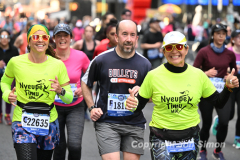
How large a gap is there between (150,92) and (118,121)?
2.11 feet

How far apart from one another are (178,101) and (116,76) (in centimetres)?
90

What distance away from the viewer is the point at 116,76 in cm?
453

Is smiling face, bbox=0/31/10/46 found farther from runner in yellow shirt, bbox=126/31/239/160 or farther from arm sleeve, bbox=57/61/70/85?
runner in yellow shirt, bbox=126/31/239/160

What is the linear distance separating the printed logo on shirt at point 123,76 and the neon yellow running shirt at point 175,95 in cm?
47

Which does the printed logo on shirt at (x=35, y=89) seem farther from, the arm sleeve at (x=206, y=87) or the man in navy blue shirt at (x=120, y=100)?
the arm sleeve at (x=206, y=87)

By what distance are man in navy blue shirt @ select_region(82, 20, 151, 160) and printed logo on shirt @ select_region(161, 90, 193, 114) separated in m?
0.59

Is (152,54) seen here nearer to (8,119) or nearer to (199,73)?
(8,119)

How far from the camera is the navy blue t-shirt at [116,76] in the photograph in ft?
14.9

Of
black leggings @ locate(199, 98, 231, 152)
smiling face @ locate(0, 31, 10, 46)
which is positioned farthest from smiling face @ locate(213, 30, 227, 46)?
smiling face @ locate(0, 31, 10, 46)

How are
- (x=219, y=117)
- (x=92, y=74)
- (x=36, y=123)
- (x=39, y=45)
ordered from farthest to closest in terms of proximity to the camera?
(x=219, y=117) < (x=92, y=74) < (x=39, y=45) < (x=36, y=123)

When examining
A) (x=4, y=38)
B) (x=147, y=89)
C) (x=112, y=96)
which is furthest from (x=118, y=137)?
(x=4, y=38)

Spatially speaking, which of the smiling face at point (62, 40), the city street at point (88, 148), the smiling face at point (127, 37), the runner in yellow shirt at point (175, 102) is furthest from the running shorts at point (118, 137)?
the city street at point (88, 148)

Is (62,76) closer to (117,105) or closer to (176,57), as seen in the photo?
(117,105)

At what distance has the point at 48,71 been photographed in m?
4.41
